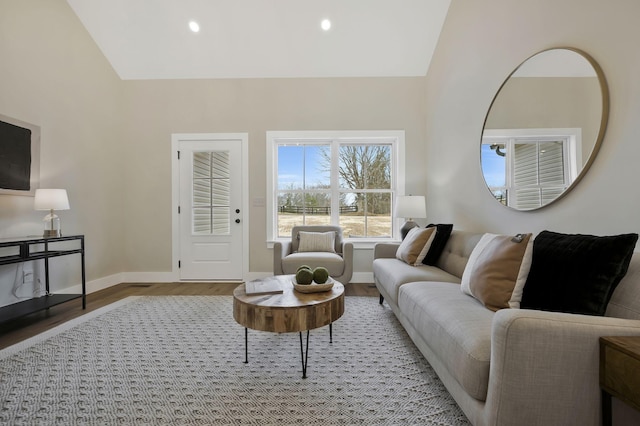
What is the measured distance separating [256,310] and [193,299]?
6.45ft

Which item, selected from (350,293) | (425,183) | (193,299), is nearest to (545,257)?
(350,293)

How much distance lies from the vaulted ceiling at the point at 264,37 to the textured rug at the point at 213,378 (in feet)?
10.8

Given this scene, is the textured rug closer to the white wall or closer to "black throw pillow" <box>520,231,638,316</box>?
"black throw pillow" <box>520,231,638,316</box>

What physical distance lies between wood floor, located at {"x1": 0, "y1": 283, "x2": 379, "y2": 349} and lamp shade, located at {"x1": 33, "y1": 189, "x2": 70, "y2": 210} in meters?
1.03

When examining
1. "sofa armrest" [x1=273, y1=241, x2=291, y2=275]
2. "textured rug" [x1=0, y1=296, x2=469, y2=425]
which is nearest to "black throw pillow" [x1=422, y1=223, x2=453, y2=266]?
"textured rug" [x1=0, y1=296, x2=469, y2=425]

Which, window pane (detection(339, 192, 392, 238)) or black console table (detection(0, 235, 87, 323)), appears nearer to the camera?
black console table (detection(0, 235, 87, 323))

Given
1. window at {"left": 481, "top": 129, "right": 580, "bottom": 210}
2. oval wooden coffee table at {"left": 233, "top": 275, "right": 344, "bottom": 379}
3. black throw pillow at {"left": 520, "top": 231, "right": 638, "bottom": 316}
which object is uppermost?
window at {"left": 481, "top": 129, "right": 580, "bottom": 210}

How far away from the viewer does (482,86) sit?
2.62 m

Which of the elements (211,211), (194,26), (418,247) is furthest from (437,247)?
(194,26)

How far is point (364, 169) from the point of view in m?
4.15

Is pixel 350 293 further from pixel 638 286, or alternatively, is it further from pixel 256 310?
pixel 638 286

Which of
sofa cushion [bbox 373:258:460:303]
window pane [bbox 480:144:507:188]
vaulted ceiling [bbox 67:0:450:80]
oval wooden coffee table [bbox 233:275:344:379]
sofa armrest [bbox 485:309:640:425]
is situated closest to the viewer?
sofa armrest [bbox 485:309:640:425]

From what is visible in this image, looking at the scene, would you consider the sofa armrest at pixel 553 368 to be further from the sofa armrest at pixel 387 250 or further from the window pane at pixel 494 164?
the sofa armrest at pixel 387 250

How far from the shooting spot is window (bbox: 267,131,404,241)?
4.12 metres
